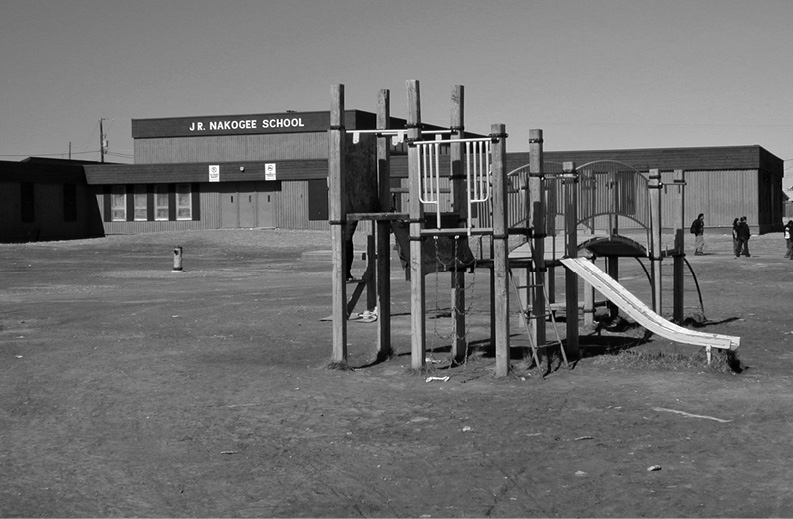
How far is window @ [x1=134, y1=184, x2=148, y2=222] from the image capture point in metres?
61.6

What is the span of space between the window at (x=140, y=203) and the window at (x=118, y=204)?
2.38ft

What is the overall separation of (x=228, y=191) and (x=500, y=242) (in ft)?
162

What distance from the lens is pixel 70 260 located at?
140ft

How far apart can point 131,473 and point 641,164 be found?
1948 inches

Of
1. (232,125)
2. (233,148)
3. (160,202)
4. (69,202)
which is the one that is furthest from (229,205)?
(232,125)

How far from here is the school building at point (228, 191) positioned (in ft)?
182

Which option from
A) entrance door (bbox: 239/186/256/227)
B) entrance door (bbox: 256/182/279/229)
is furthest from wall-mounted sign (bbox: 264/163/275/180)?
entrance door (bbox: 239/186/256/227)

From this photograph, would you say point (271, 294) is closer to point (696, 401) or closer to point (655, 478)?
point (696, 401)

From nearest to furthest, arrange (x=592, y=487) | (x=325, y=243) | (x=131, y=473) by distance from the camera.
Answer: (x=592, y=487) → (x=131, y=473) → (x=325, y=243)

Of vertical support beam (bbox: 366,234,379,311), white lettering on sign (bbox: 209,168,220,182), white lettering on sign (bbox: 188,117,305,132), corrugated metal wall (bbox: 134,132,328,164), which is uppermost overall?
white lettering on sign (bbox: 188,117,305,132)

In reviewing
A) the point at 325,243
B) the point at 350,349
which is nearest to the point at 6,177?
the point at 325,243

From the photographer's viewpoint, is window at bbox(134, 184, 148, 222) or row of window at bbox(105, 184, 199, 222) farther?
window at bbox(134, 184, 148, 222)

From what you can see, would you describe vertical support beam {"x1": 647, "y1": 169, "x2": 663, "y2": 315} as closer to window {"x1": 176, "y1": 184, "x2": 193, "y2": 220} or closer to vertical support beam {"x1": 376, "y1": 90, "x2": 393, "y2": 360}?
vertical support beam {"x1": 376, "y1": 90, "x2": 393, "y2": 360}

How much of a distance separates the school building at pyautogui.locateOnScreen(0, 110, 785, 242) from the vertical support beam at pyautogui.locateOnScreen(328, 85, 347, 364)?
41.4 meters
